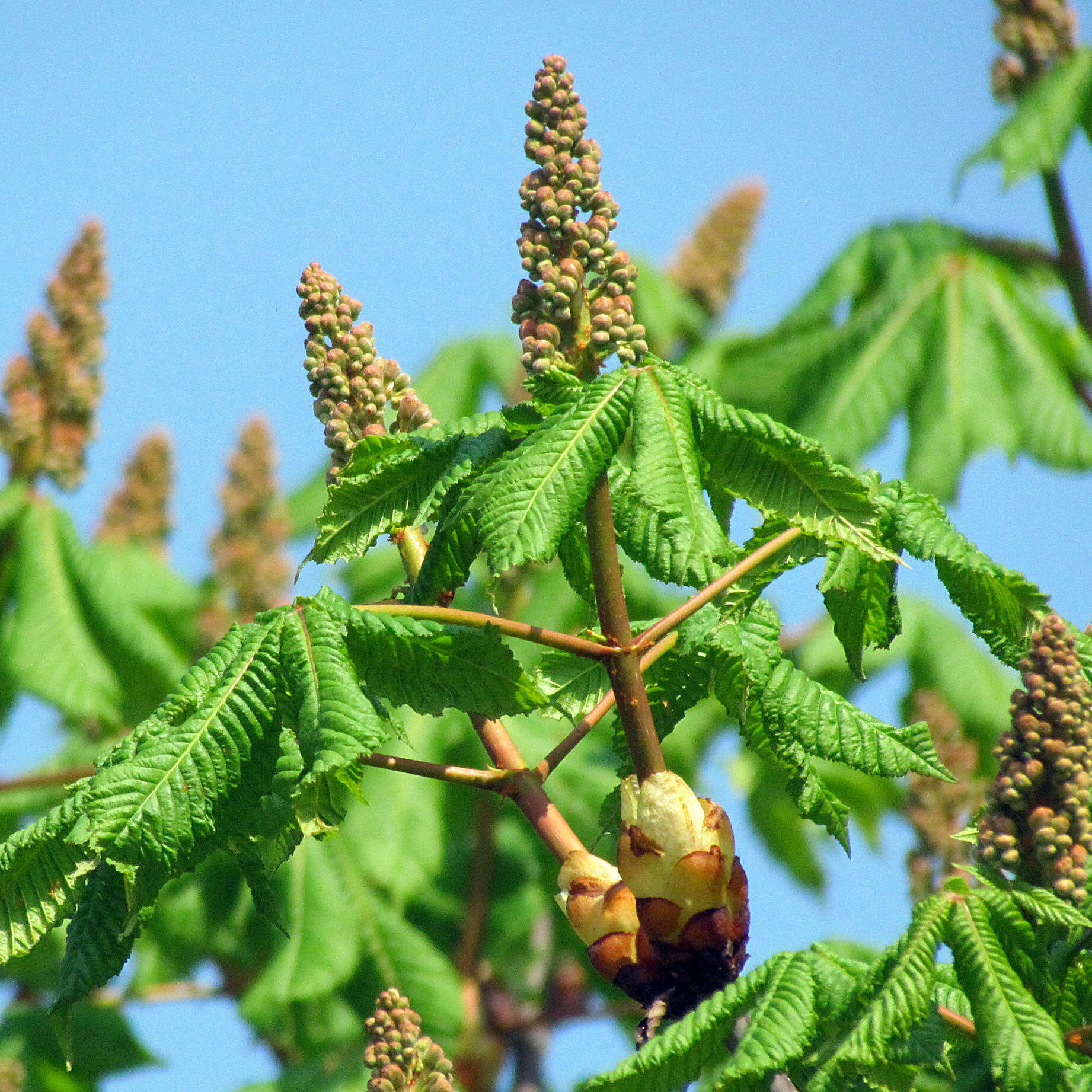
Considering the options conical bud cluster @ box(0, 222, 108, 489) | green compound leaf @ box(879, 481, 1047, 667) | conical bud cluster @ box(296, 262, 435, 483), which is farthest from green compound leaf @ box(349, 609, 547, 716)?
conical bud cluster @ box(0, 222, 108, 489)

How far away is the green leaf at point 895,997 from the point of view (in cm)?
204

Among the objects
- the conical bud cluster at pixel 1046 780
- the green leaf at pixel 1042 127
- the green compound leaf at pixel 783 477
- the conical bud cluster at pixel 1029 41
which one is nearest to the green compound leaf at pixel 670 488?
the green compound leaf at pixel 783 477

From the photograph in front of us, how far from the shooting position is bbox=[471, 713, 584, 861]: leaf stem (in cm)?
249

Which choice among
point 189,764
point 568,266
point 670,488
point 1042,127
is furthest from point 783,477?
point 1042,127

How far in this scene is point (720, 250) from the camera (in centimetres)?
1173

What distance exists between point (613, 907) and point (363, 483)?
79 centimetres

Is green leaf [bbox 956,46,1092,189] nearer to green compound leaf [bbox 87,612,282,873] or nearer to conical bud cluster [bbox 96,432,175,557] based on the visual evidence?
green compound leaf [bbox 87,612,282,873]

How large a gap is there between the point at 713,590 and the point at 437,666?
1.54 feet

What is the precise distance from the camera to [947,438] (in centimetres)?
688

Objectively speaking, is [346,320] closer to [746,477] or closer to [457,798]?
[746,477]

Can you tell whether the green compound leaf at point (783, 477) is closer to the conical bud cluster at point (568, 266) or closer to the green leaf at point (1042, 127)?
the conical bud cluster at point (568, 266)

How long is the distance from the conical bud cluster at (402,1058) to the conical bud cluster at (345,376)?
1.02 m

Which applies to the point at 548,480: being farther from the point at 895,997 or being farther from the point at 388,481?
the point at 895,997

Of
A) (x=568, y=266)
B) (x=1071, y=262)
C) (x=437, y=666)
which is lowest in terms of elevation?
(x=437, y=666)
